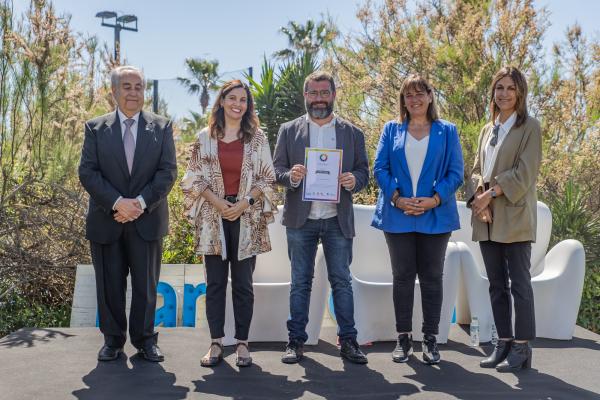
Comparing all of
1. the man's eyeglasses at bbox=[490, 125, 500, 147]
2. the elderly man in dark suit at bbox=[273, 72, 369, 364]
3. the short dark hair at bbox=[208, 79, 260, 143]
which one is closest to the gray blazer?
the elderly man in dark suit at bbox=[273, 72, 369, 364]

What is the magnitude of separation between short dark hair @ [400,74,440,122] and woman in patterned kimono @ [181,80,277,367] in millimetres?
822

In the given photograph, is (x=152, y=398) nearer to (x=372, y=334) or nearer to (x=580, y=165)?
(x=372, y=334)

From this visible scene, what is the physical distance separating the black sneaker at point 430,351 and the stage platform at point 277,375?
2.5 inches

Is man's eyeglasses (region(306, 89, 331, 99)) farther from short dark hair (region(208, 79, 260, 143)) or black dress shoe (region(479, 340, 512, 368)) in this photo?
black dress shoe (region(479, 340, 512, 368))

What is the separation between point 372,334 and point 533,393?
1.31m

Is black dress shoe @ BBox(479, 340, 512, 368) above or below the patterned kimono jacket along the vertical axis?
below

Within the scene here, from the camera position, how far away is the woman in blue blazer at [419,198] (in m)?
3.74

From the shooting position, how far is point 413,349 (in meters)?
4.23

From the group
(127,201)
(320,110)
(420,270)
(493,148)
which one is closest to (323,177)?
(320,110)

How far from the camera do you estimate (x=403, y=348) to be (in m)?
3.91

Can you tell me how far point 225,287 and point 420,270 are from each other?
111cm

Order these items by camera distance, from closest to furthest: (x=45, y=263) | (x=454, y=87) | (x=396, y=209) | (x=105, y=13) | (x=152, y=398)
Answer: (x=152, y=398)
(x=396, y=209)
(x=45, y=263)
(x=454, y=87)
(x=105, y=13)

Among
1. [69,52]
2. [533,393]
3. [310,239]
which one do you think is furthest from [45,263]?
[533,393]

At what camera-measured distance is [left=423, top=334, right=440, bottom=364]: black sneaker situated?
382 centimetres
